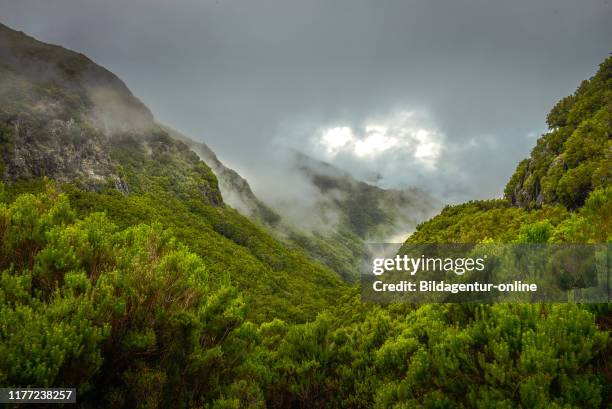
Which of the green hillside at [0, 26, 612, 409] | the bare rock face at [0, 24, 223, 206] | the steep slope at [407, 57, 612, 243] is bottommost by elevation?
the green hillside at [0, 26, 612, 409]

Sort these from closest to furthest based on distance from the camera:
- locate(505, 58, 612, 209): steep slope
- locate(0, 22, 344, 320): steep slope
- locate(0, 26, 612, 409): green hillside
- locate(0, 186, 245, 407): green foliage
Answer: locate(0, 186, 245, 407): green foliage, locate(0, 26, 612, 409): green hillside, locate(505, 58, 612, 209): steep slope, locate(0, 22, 344, 320): steep slope

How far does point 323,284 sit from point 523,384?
290 feet

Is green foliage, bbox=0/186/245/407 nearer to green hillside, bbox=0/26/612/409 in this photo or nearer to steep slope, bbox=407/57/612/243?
green hillside, bbox=0/26/612/409

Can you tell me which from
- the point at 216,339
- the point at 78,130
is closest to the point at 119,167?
the point at 78,130

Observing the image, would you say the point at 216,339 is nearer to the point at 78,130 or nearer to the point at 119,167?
the point at 119,167

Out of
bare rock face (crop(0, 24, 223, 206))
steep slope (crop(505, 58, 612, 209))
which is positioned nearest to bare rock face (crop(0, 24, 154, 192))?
bare rock face (crop(0, 24, 223, 206))

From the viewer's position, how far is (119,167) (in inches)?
3661

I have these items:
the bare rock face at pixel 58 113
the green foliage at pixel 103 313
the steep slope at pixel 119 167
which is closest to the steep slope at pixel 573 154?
the green foliage at pixel 103 313

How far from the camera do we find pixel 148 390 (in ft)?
28.2

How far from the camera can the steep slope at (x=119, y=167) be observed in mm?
67625

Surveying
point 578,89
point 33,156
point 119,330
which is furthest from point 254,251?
point 119,330

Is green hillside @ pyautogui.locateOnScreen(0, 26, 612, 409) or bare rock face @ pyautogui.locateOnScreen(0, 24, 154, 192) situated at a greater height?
bare rock face @ pyautogui.locateOnScreen(0, 24, 154, 192)

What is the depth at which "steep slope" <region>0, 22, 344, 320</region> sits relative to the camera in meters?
67.6

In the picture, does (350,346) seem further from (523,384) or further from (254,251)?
(254,251)
